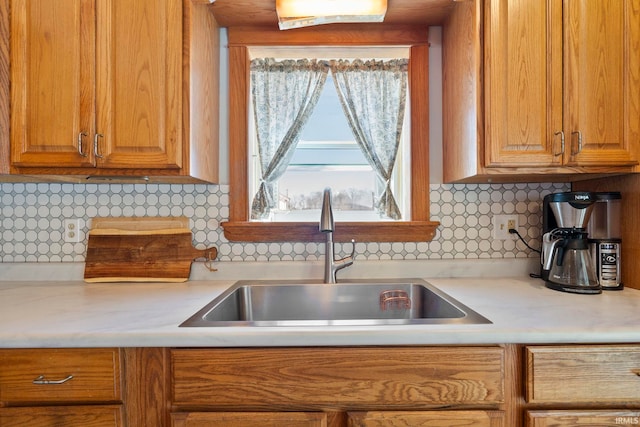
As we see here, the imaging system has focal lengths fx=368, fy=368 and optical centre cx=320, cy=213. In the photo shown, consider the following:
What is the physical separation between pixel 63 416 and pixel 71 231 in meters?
0.96

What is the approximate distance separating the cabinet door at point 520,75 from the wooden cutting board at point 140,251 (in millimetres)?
1272

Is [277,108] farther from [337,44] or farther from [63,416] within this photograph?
[63,416]

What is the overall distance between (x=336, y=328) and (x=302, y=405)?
0.22m

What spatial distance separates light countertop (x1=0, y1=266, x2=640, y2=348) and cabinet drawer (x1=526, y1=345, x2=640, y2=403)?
34 mm

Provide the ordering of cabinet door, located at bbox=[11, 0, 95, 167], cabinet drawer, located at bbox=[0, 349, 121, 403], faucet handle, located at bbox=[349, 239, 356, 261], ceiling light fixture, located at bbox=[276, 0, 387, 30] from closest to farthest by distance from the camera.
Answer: cabinet drawer, located at bbox=[0, 349, 121, 403], cabinet door, located at bbox=[11, 0, 95, 167], ceiling light fixture, located at bbox=[276, 0, 387, 30], faucet handle, located at bbox=[349, 239, 356, 261]

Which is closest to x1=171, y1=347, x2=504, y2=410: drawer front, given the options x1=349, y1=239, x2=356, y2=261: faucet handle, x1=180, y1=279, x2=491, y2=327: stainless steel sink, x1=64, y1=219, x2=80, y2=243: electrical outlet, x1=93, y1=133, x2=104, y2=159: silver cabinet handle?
x1=180, y1=279, x2=491, y2=327: stainless steel sink

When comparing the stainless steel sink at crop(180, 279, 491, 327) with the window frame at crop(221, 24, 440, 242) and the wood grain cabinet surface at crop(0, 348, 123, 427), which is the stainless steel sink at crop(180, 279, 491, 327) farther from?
the wood grain cabinet surface at crop(0, 348, 123, 427)

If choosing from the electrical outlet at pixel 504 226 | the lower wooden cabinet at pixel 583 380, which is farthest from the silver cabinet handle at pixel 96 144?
the electrical outlet at pixel 504 226

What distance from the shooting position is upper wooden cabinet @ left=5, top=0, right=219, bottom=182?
4.27 ft

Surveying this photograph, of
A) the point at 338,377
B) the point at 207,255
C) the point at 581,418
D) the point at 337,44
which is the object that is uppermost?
the point at 337,44

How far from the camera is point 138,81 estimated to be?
131cm

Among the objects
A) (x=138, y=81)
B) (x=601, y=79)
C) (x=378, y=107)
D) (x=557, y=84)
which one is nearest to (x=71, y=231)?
(x=138, y=81)

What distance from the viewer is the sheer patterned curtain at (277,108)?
176 centimetres

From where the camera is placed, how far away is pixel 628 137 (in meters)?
1.32
